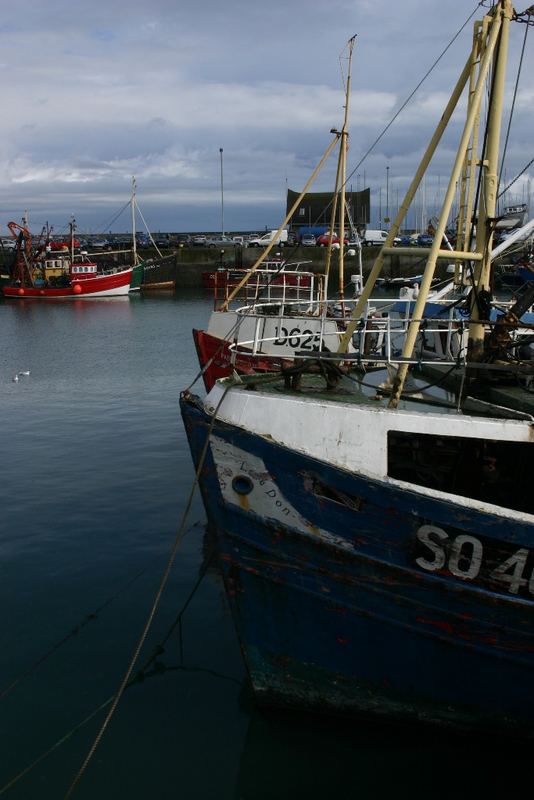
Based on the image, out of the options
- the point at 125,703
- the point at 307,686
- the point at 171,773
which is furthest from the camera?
the point at 125,703

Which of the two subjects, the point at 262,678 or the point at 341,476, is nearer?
the point at 341,476

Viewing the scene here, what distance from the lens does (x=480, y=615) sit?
21.5 feet

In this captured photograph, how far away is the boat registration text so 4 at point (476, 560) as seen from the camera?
632 cm

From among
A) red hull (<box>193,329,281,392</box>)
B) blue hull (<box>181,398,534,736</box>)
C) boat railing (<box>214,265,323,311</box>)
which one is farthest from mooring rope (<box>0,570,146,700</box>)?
red hull (<box>193,329,281,392</box>)

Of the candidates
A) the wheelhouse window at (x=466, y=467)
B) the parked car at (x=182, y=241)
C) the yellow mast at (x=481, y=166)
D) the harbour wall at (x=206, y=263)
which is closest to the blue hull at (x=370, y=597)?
the wheelhouse window at (x=466, y=467)

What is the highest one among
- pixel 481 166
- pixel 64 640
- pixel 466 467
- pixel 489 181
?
pixel 481 166

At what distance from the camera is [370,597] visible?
22.0 ft

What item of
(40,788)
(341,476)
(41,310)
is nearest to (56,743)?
(40,788)

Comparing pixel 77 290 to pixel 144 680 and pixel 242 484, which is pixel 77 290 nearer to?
pixel 144 680

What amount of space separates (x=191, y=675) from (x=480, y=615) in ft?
11.4

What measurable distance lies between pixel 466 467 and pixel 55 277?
60.2 meters

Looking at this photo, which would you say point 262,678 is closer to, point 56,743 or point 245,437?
point 56,743

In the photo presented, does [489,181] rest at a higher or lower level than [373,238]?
higher

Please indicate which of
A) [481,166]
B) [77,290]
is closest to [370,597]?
[481,166]
